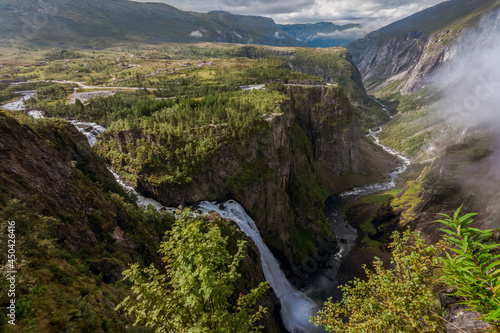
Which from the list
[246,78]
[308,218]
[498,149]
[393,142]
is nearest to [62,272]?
[308,218]

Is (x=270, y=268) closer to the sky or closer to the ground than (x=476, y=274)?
closer to the ground

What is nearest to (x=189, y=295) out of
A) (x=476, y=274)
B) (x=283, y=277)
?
(x=476, y=274)

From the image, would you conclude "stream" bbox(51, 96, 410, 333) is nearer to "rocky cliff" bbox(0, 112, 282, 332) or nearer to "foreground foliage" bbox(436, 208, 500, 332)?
"rocky cliff" bbox(0, 112, 282, 332)

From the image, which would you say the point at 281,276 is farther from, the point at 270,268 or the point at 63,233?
→ the point at 63,233

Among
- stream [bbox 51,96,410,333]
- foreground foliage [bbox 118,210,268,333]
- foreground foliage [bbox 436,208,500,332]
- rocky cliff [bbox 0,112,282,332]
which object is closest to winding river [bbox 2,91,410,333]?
stream [bbox 51,96,410,333]

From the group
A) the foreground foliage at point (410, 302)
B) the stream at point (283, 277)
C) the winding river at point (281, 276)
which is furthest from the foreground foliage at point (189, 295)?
the winding river at point (281, 276)

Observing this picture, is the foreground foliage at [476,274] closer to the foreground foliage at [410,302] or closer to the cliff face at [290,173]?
the foreground foliage at [410,302]
